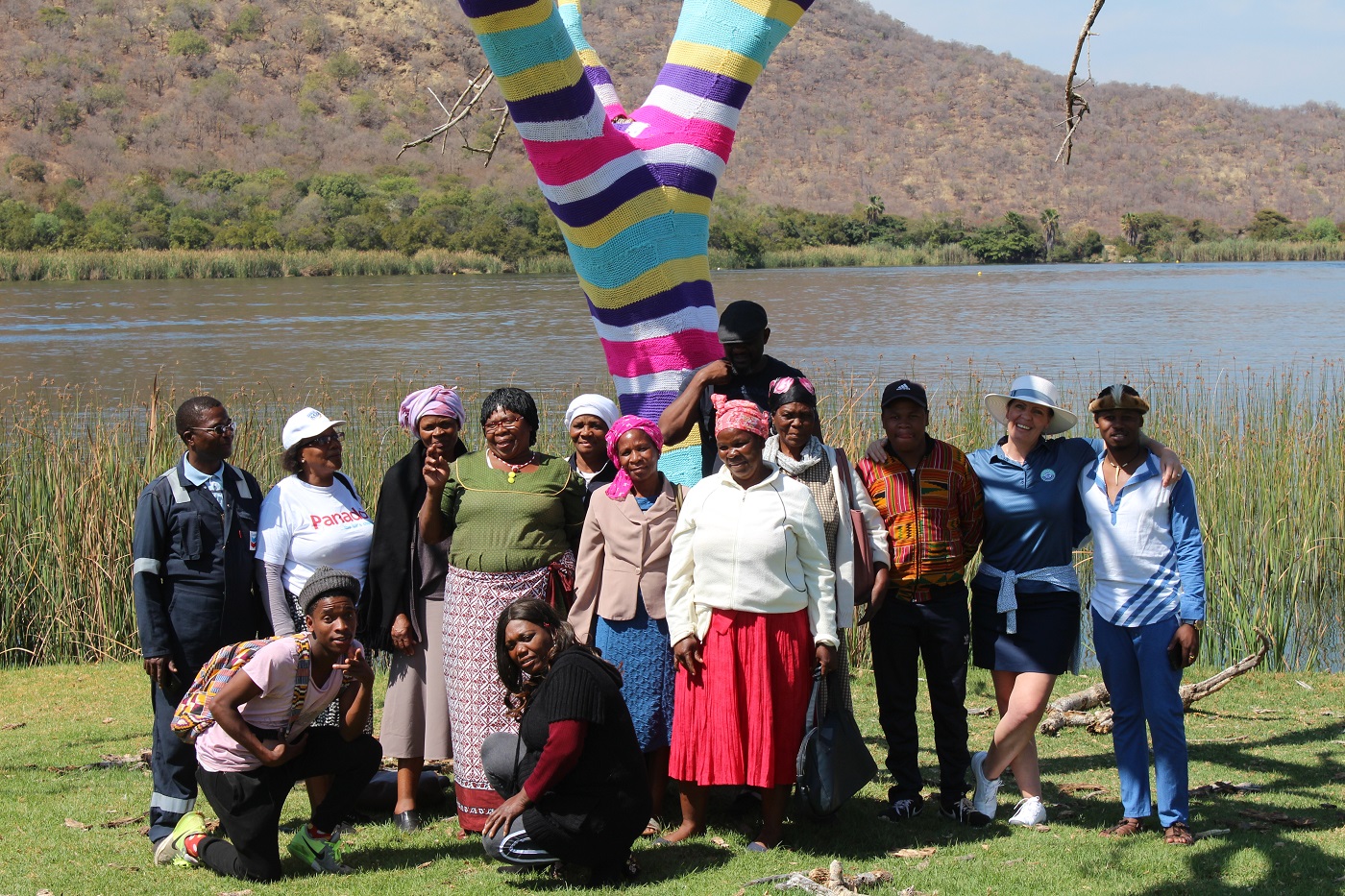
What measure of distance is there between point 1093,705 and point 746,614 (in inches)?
108

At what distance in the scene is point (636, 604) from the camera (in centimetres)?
411

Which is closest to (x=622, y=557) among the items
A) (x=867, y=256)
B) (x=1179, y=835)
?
(x=1179, y=835)

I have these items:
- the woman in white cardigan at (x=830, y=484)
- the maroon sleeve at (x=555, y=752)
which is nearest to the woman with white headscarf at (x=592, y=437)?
the woman in white cardigan at (x=830, y=484)

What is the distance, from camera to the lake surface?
18281mm

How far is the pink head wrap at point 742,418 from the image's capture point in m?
3.86

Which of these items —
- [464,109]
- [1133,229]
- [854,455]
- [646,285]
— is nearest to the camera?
[646,285]

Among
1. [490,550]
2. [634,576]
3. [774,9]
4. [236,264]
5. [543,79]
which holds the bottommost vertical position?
[634,576]

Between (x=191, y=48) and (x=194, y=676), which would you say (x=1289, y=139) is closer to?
(x=191, y=48)

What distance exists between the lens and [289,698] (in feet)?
12.5

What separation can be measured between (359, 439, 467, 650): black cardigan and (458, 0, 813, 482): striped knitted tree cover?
97 cm

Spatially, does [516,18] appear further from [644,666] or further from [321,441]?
[644,666]

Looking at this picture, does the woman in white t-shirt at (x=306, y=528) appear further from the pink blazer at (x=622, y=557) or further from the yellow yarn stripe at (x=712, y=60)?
the yellow yarn stripe at (x=712, y=60)

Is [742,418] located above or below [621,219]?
below

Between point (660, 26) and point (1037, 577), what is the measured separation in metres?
106
